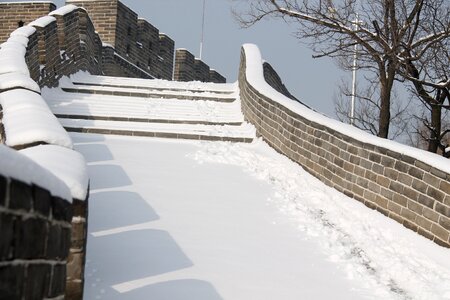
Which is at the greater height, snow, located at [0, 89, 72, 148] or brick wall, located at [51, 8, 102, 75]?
brick wall, located at [51, 8, 102, 75]

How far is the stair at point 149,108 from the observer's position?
9.77m

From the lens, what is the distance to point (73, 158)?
3.15m

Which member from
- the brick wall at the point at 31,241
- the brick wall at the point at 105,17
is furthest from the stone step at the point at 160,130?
the brick wall at the point at 105,17

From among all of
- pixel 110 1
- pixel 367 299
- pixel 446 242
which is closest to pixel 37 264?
pixel 367 299

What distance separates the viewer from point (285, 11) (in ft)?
47.4

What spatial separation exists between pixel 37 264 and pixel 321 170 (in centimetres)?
594

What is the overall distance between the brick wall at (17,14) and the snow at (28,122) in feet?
42.4

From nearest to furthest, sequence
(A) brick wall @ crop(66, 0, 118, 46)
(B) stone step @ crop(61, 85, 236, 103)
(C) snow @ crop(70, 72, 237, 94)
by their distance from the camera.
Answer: (B) stone step @ crop(61, 85, 236, 103)
(C) snow @ crop(70, 72, 237, 94)
(A) brick wall @ crop(66, 0, 118, 46)

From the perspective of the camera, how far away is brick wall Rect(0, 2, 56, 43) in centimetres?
1730

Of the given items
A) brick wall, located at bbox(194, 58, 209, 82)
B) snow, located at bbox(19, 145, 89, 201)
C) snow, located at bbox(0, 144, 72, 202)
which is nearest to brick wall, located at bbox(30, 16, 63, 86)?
snow, located at bbox(19, 145, 89, 201)

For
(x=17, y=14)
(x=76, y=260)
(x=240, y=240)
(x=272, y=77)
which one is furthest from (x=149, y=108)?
(x=17, y=14)

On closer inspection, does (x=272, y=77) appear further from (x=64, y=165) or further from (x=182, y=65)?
(x=64, y=165)

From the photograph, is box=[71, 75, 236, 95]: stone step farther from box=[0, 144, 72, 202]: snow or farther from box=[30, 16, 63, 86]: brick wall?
box=[0, 144, 72, 202]: snow

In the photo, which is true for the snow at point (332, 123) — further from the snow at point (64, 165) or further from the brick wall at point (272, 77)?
the snow at point (64, 165)
